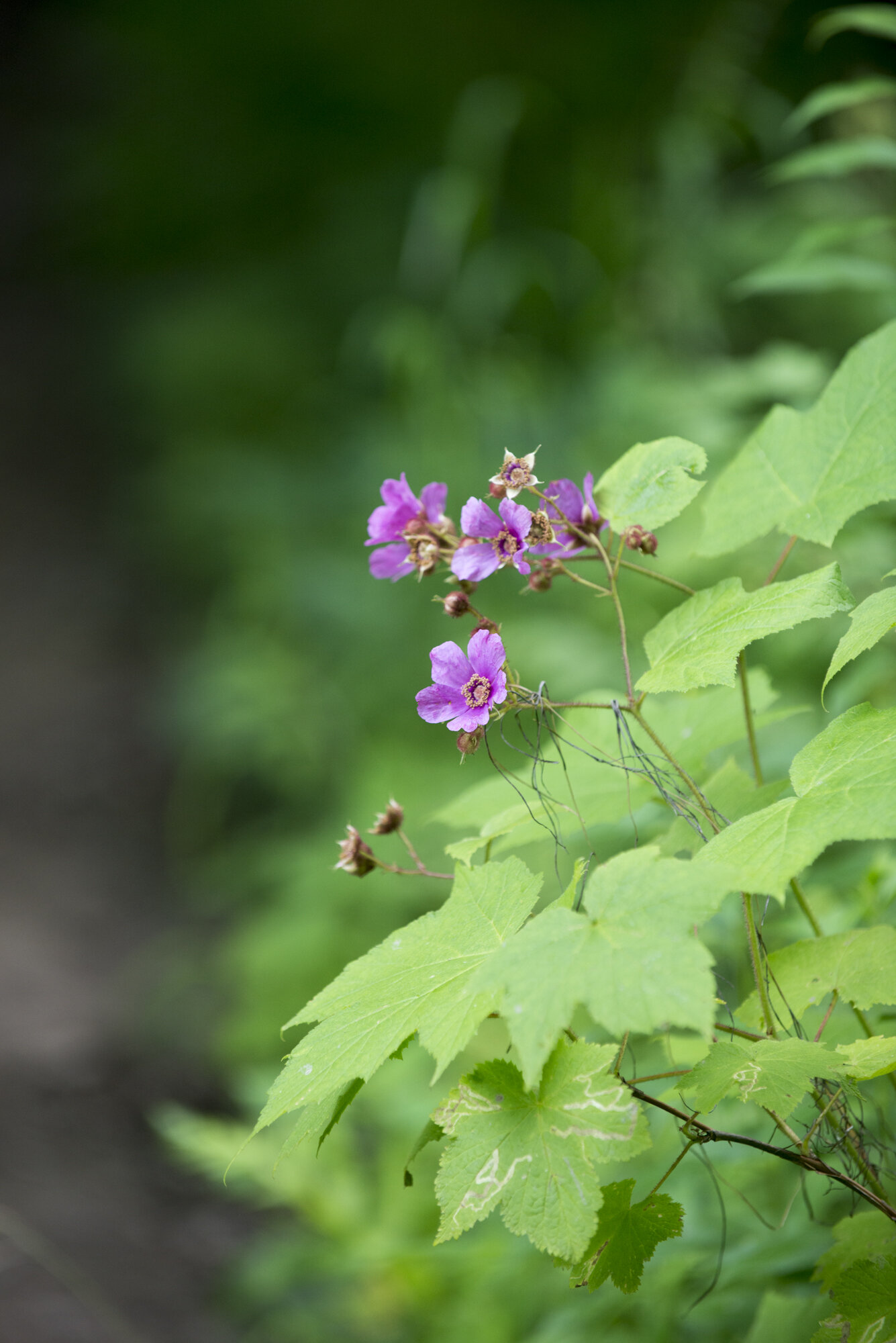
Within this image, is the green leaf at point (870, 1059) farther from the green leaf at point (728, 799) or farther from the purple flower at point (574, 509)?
the purple flower at point (574, 509)

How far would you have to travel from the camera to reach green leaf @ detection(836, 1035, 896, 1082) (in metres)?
0.63

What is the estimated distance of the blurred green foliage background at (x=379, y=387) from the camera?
1730 mm

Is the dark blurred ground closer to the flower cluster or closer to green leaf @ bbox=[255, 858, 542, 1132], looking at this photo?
green leaf @ bbox=[255, 858, 542, 1132]

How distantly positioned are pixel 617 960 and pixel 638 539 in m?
0.38

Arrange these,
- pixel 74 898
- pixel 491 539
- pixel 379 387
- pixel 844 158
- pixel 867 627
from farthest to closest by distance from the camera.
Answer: pixel 379 387 → pixel 74 898 → pixel 844 158 → pixel 491 539 → pixel 867 627

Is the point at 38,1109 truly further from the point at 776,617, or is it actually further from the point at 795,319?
the point at 795,319

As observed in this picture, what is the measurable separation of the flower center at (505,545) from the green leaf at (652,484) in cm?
9

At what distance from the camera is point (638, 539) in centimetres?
80

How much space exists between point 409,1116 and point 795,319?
7.72ft

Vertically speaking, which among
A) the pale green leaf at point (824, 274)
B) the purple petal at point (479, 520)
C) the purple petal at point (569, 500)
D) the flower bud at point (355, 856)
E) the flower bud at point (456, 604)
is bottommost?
the flower bud at point (355, 856)

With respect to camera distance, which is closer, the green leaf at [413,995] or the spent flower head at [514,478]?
the green leaf at [413,995]

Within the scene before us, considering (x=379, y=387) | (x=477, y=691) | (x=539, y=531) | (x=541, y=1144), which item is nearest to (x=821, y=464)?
(x=539, y=531)

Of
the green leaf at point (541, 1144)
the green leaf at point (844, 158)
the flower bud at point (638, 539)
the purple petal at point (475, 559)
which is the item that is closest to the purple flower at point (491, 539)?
the purple petal at point (475, 559)

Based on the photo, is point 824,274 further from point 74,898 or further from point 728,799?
point 74,898
